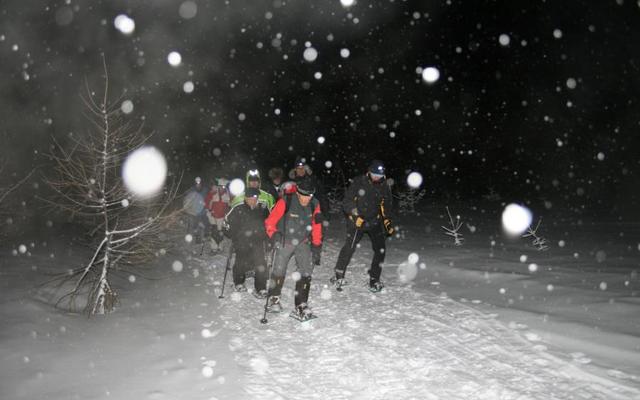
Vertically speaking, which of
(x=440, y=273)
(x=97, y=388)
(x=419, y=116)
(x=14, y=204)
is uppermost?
(x=419, y=116)

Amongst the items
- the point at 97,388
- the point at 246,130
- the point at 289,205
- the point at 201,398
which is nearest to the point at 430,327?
the point at 289,205

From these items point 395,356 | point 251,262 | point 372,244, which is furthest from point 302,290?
point 372,244

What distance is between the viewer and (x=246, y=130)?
46875mm

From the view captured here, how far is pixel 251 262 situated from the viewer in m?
7.27

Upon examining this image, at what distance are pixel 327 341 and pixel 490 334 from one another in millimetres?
2116

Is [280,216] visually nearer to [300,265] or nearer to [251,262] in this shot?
[300,265]

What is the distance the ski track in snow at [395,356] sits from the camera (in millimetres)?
3977

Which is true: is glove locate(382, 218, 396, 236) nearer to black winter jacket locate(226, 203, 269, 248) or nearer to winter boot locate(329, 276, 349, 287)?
winter boot locate(329, 276, 349, 287)

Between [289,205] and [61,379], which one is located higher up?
[289,205]

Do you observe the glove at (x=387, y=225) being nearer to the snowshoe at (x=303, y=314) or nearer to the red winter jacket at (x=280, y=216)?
the red winter jacket at (x=280, y=216)

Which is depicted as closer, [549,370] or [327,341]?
[549,370]

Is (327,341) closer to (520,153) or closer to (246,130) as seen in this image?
(520,153)

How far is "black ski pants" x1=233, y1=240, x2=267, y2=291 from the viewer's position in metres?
6.84

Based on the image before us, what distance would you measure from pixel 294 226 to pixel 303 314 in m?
1.29
